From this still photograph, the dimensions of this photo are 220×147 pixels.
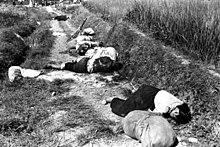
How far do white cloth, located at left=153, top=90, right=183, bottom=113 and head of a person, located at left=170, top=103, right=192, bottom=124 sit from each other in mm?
62

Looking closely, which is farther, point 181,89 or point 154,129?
point 181,89

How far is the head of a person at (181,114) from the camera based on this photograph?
10.6ft

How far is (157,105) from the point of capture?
11.1 ft

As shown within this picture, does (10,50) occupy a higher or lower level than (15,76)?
higher

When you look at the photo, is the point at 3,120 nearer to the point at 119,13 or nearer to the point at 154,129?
the point at 154,129

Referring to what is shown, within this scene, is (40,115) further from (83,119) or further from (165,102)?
(165,102)

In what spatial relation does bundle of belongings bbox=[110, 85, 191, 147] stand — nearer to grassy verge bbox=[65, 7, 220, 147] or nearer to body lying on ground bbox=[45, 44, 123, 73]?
grassy verge bbox=[65, 7, 220, 147]

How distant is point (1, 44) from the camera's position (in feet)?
22.4

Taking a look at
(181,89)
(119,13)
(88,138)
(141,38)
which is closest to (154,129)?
(88,138)

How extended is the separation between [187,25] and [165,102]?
224cm

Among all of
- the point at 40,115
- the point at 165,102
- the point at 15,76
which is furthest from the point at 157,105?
the point at 15,76

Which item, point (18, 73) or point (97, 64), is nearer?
point (18, 73)

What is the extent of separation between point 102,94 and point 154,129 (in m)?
2.01

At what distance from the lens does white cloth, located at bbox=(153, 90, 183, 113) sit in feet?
10.6
